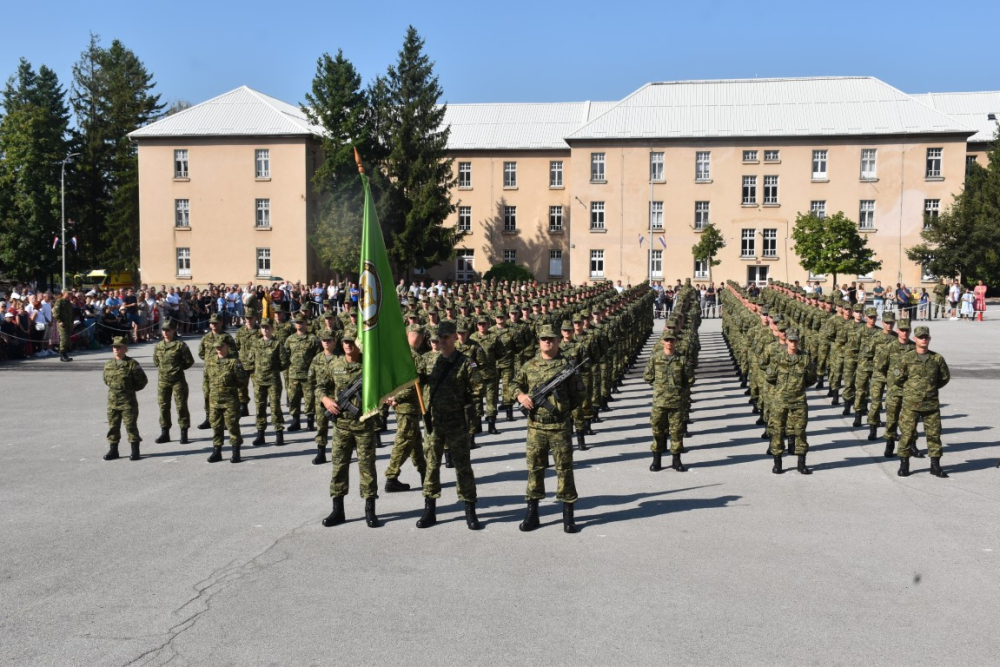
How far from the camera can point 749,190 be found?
179 feet

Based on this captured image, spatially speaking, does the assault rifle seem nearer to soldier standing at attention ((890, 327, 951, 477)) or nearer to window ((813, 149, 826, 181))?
soldier standing at attention ((890, 327, 951, 477))

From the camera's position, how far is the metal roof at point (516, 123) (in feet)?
198

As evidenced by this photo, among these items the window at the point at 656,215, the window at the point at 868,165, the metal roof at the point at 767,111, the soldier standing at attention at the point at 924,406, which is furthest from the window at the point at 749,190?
the soldier standing at attention at the point at 924,406

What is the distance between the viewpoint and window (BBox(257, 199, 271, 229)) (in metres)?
54.1

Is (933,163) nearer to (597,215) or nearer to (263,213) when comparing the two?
(597,215)

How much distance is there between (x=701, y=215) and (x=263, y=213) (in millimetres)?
26451

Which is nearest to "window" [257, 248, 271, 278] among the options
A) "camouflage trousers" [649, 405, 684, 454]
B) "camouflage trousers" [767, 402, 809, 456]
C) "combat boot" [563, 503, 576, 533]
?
"camouflage trousers" [649, 405, 684, 454]

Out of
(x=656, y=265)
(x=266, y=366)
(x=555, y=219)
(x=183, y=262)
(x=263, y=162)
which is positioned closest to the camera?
(x=266, y=366)

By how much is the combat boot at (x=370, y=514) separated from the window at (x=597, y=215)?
48712mm

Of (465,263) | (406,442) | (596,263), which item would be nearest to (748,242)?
(596,263)

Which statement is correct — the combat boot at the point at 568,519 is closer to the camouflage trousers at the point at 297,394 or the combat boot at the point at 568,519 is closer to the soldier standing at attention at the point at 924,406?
the soldier standing at attention at the point at 924,406

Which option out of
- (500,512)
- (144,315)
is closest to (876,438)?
(500,512)

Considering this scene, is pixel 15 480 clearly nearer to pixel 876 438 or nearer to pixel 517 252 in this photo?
pixel 876 438

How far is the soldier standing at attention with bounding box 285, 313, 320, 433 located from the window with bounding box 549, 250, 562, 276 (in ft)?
153
